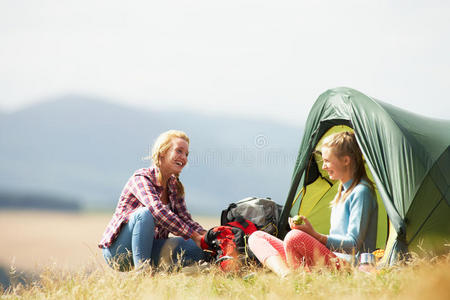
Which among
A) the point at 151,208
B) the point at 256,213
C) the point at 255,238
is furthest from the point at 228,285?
the point at 256,213

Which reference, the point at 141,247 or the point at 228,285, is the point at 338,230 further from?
the point at 141,247

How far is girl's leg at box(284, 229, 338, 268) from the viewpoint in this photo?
380cm

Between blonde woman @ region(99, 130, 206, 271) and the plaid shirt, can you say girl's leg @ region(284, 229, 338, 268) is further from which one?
the plaid shirt

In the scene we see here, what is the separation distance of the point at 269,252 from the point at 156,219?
1008 mm

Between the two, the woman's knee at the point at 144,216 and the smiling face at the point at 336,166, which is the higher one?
the smiling face at the point at 336,166

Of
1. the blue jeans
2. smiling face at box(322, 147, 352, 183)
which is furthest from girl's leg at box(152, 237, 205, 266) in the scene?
smiling face at box(322, 147, 352, 183)

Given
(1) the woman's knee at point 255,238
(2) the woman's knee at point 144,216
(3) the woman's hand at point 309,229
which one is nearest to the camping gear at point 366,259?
(3) the woman's hand at point 309,229

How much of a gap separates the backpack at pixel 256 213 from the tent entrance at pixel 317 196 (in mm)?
342

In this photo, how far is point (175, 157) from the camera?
15.4 feet

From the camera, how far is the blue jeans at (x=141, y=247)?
427 cm

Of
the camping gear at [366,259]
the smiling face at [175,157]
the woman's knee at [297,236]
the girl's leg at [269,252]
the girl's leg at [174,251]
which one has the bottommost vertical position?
the girl's leg at [174,251]

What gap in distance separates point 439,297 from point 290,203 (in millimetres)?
3211

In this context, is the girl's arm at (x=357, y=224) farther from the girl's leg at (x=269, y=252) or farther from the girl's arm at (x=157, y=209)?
the girl's arm at (x=157, y=209)

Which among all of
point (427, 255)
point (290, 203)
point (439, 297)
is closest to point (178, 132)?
point (290, 203)
